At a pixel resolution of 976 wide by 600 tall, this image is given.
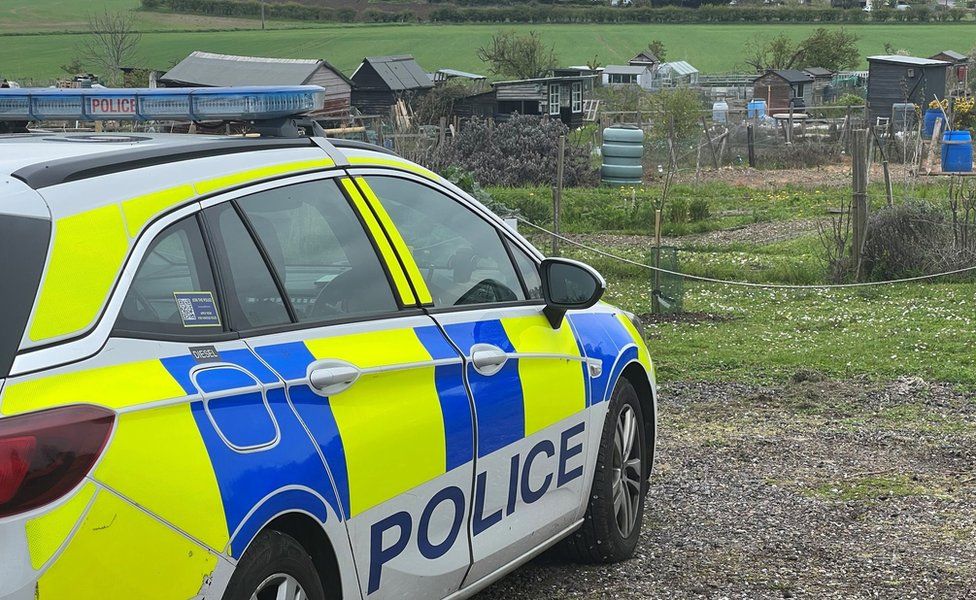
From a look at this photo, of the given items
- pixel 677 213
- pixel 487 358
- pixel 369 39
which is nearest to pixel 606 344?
pixel 487 358

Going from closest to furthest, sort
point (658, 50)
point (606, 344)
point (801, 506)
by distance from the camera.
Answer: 1. point (606, 344)
2. point (801, 506)
3. point (658, 50)

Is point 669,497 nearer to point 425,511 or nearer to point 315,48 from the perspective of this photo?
point 425,511

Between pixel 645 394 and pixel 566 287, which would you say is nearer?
pixel 566 287

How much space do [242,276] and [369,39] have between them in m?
109

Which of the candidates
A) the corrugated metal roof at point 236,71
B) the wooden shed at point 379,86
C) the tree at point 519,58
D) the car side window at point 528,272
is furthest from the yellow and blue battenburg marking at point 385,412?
the tree at point 519,58

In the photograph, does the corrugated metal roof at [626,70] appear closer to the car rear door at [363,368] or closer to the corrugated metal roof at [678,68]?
the corrugated metal roof at [678,68]

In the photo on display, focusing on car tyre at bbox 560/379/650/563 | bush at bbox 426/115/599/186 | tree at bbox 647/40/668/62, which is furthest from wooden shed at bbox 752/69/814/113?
car tyre at bbox 560/379/650/563

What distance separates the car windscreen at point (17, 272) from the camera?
2.57 meters

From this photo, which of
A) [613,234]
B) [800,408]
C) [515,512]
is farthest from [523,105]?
[515,512]

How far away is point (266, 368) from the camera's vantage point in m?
3.14

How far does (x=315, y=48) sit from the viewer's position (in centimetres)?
10244

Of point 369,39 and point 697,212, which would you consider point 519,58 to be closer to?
point 369,39

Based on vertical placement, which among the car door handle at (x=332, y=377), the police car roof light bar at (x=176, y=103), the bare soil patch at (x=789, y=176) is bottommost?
the bare soil patch at (x=789, y=176)

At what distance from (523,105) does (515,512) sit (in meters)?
47.3
